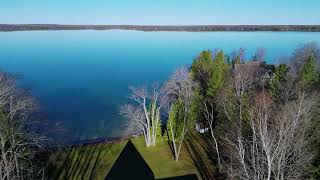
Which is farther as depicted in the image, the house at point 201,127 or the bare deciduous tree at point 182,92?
the house at point 201,127

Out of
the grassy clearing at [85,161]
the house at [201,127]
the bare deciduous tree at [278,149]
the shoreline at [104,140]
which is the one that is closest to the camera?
the bare deciduous tree at [278,149]


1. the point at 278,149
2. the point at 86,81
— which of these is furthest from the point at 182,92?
the point at 86,81

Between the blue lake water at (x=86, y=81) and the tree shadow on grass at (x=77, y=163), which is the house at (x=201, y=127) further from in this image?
the tree shadow on grass at (x=77, y=163)

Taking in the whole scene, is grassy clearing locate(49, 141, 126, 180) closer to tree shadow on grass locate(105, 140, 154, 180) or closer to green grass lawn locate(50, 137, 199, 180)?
green grass lawn locate(50, 137, 199, 180)

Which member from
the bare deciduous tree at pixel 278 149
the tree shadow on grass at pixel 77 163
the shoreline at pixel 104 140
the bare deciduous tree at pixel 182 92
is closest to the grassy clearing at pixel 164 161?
the bare deciduous tree at pixel 182 92

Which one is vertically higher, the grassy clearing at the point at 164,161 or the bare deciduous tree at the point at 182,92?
the bare deciduous tree at the point at 182,92
